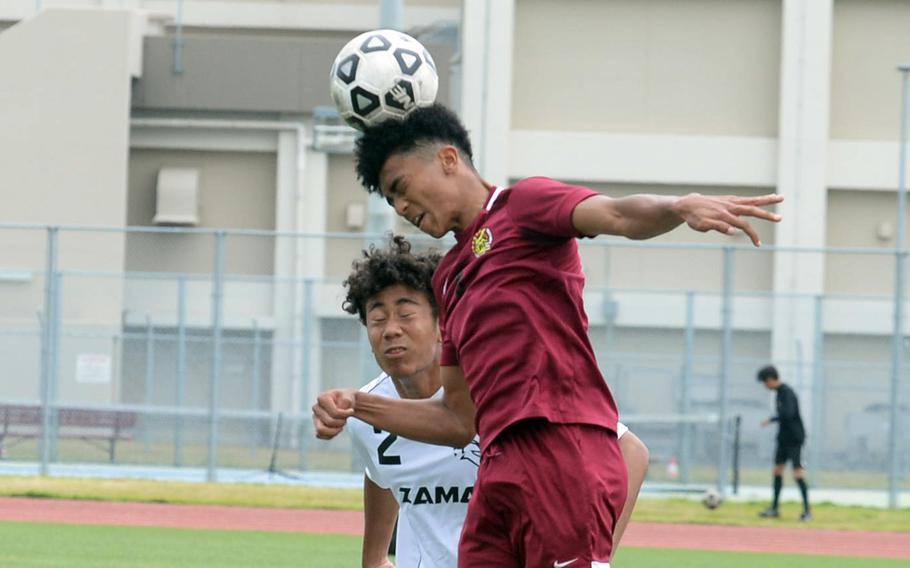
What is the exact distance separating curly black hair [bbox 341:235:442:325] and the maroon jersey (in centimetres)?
86

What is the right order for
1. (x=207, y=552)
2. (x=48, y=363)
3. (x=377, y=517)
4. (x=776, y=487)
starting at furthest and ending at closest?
1. (x=48, y=363)
2. (x=776, y=487)
3. (x=207, y=552)
4. (x=377, y=517)

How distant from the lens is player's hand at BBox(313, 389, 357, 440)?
4.04 meters

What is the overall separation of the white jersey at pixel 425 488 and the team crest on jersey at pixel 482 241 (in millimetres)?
777

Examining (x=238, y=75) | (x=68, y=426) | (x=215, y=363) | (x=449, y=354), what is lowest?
(x=68, y=426)

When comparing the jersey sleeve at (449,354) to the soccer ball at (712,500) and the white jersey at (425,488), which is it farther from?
the soccer ball at (712,500)

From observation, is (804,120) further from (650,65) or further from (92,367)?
(92,367)

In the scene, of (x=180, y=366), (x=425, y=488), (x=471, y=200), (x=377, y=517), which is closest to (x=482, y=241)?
(x=471, y=200)

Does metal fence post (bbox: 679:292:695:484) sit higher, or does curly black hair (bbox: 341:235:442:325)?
curly black hair (bbox: 341:235:442:325)

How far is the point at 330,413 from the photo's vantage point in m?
4.05

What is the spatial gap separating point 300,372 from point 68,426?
305cm

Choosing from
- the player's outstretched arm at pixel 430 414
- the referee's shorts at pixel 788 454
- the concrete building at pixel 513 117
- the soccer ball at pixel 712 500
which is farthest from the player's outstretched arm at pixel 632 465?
the concrete building at pixel 513 117

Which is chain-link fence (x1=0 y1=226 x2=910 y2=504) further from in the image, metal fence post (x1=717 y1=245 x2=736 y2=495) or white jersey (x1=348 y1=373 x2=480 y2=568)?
white jersey (x1=348 y1=373 x2=480 y2=568)

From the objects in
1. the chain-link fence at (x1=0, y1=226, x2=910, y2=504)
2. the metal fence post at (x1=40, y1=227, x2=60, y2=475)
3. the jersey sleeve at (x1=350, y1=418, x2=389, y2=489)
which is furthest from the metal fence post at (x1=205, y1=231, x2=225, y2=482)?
the jersey sleeve at (x1=350, y1=418, x2=389, y2=489)

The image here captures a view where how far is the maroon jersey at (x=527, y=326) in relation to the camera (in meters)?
3.86
